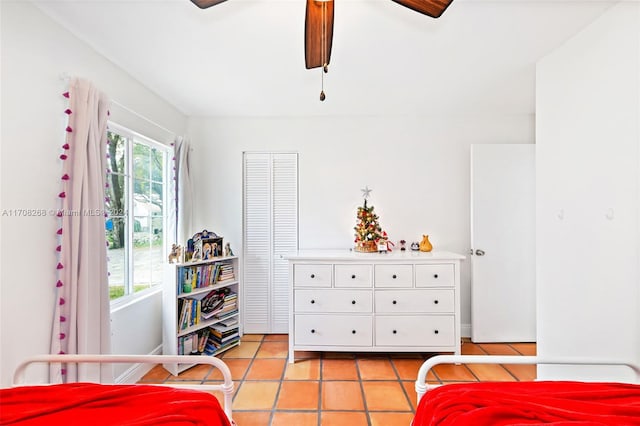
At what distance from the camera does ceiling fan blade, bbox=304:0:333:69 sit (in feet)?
4.45

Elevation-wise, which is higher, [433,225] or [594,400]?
[433,225]

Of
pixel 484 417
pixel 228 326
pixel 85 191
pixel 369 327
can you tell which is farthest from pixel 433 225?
pixel 85 191

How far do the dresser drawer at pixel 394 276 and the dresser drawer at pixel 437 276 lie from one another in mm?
83

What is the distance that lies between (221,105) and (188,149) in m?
0.59

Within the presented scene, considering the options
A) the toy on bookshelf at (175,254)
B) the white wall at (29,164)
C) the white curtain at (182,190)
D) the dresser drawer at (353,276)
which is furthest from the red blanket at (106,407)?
the white curtain at (182,190)

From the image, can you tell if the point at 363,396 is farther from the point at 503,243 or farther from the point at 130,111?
the point at 130,111

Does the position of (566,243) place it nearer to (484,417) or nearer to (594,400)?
(594,400)

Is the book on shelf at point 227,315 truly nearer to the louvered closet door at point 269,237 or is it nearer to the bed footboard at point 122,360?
the louvered closet door at point 269,237

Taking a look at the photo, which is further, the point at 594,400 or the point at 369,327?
the point at 369,327

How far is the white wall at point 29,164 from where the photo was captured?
5.23ft

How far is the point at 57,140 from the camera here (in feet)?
6.15

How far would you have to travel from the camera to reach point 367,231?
333cm

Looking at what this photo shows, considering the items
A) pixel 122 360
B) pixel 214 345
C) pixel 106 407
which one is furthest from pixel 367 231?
pixel 106 407

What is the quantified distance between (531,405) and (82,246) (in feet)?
7.62
